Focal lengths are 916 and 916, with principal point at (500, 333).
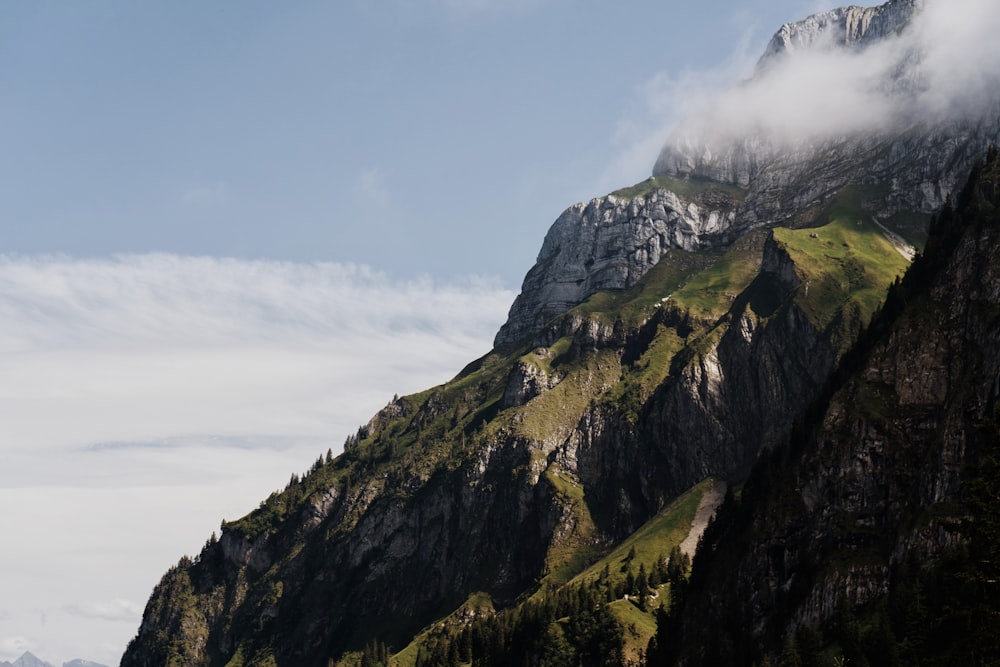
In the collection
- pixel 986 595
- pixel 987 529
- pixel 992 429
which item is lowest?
pixel 986 595

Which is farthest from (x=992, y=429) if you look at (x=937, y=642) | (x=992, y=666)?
(x=937, y=642)

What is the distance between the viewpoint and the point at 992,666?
233 feet

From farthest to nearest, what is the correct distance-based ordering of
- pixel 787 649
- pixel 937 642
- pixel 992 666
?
pixel 787 649, pixel 937 642, pixel 992 666

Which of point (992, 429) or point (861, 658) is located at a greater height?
point (992, 429)

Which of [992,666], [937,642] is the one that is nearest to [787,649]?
[937,642]

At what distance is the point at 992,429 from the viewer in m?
75.3

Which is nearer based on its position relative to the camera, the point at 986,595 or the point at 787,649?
the point at 986,595

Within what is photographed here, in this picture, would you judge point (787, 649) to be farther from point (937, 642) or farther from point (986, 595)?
point (986, 595)

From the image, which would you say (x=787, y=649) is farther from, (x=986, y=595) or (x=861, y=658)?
(x=986, y=595)

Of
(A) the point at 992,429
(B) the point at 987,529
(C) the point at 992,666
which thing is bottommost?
(C) the point at 992,666

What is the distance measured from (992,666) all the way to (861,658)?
4675 inches

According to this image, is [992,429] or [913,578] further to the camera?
[913,578]

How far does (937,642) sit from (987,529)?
11197 centimetres

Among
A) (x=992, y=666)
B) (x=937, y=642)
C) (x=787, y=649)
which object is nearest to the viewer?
(x=992, y=666)
